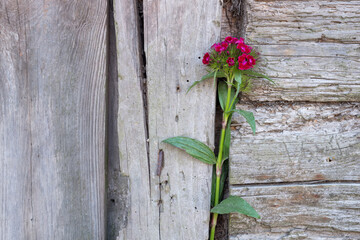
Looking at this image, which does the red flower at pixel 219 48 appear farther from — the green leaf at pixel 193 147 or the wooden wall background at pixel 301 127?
A: the green leaf at pixel 193 147

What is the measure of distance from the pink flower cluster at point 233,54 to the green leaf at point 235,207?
55 cm

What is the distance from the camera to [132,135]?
1276 mm

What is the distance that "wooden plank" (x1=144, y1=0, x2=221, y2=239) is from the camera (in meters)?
1.22

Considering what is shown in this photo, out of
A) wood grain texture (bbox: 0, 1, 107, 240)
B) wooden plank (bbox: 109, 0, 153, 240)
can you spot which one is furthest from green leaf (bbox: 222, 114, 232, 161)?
wood grain texture (bbox: 0, 1, 107, 240)

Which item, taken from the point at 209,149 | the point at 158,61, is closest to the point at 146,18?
the point at 158,61

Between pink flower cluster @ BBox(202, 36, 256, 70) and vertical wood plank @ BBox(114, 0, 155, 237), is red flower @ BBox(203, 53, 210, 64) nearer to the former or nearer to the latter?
pink flower cluster @ BBox(202, 36, 256, 70)

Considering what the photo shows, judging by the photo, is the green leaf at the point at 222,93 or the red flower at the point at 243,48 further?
the green leaf at the point at 222,93

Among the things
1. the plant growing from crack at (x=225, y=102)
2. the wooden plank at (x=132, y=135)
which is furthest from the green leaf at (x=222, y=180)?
the wooden plank at (x=132, y=135)

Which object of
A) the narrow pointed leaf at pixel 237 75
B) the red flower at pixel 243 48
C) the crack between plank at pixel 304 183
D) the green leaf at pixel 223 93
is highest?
the red flower at pixel 243 48

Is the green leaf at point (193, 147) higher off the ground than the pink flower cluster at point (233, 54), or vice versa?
the pink flower cluster at point (233, 54)

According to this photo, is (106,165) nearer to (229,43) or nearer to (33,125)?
(33,125)

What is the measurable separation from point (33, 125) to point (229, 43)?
0.92 metres

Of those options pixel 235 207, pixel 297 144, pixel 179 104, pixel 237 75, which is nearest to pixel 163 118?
pixel 179 104

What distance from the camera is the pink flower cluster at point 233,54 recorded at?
3.65ft
